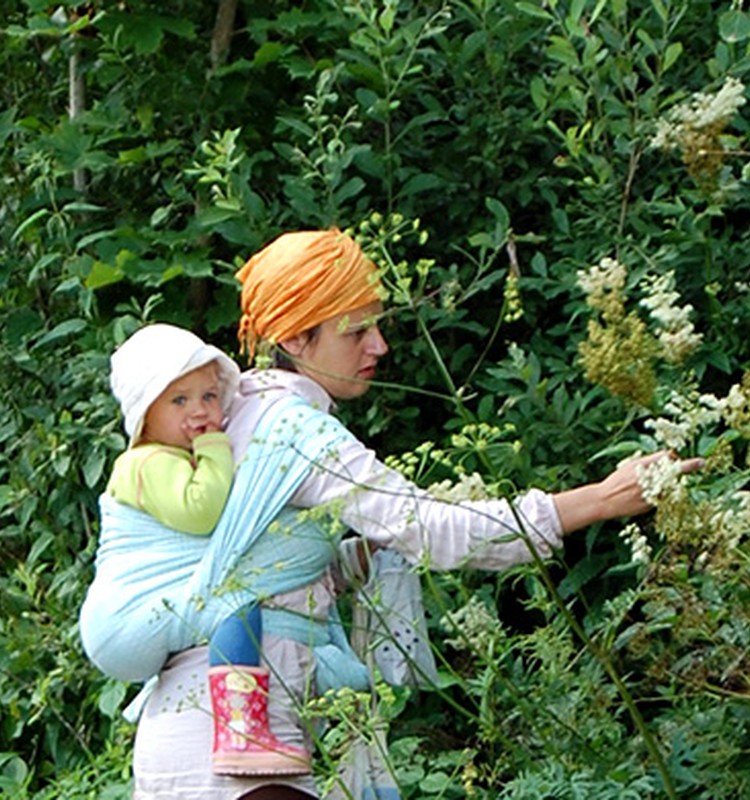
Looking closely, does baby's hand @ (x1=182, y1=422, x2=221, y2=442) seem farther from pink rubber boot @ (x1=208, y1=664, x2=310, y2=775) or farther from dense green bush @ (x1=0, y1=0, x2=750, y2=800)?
dense green bush @ (x1=0, y1=0, x2=750, y2=800)

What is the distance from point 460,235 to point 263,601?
219 cm

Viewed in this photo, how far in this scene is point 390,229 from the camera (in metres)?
5.80

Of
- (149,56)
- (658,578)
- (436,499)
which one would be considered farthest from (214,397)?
(149,56)

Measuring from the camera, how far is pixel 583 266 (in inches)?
238

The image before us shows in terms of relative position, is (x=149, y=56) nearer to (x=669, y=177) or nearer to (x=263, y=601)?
(x=669, y=177)

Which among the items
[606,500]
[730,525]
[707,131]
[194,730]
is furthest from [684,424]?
[194,730]

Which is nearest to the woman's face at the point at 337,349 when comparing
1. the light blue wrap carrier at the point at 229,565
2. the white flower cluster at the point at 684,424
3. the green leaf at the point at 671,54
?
the light blue wrap carrier at the point at 229,565

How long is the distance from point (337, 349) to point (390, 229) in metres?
1.15

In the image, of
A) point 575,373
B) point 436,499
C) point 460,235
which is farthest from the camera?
point 460,235

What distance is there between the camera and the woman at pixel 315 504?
4.39 m

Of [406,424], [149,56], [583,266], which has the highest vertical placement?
[149,56]

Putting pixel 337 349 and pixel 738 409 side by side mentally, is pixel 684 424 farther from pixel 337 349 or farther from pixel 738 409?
pixel 337 349

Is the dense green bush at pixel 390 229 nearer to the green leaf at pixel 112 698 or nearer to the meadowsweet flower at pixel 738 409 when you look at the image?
the green leaf at pixel 112 698

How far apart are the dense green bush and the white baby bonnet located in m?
0.76
